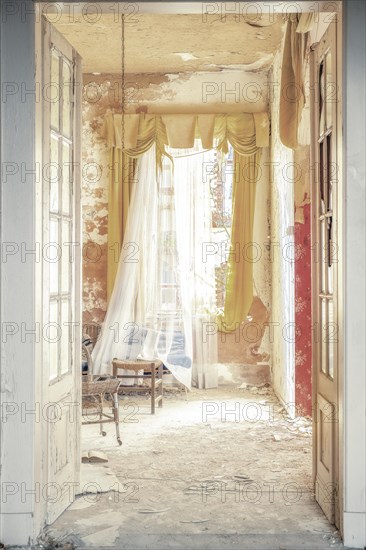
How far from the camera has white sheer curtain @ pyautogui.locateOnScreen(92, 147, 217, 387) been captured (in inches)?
284

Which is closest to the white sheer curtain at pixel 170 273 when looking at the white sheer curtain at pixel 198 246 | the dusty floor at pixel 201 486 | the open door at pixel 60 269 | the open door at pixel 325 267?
the white sheer curtain at pixel 198 246

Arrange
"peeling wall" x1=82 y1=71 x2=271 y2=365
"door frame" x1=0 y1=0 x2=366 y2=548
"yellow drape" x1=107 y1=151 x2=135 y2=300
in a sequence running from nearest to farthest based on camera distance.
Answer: "door frame" x1=0 y1=0 x2=366 y2=548 → "yellow drape" x1=107 y1=151 x2=135 y2=300 → "peeling wall" x1=82 y1=71 x2=271 y2=365

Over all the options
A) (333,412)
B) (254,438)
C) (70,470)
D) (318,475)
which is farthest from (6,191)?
(254,438)

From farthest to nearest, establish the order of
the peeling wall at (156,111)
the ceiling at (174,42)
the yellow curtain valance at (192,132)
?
1. the peeling wall at (156,111)
2. the yellow curtain valance at (192,132)
3. the ceiling at (174,42)

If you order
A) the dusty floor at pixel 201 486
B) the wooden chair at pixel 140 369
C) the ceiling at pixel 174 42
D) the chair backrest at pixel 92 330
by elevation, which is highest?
the ceiling at pixel 174 42

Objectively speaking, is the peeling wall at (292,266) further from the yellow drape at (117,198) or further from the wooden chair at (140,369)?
the yellow drape at (117,198)

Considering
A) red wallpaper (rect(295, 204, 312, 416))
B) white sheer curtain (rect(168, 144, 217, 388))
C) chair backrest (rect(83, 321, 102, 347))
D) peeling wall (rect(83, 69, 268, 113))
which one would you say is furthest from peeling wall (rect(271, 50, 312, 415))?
chair backrest (rect(83, 321, 102, 347))

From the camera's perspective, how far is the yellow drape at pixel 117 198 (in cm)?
752

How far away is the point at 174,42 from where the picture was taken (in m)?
6.64

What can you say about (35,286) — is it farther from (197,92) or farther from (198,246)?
(197,92)

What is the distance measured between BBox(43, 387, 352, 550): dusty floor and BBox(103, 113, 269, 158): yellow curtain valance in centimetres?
307

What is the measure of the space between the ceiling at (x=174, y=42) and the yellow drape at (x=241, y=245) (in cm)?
116

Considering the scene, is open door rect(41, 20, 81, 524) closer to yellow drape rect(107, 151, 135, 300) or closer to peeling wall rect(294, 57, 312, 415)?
peeling wall rect(294, 57, 312, 415)

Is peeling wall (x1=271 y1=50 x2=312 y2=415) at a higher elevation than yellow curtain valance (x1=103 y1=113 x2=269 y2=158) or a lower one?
lower
